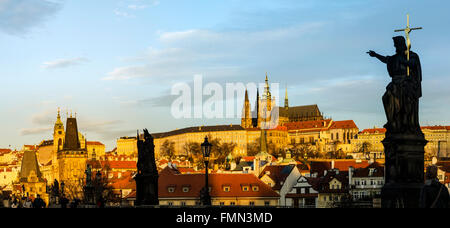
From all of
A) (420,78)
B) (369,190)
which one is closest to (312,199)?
(369,190)

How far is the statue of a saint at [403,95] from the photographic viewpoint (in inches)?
524

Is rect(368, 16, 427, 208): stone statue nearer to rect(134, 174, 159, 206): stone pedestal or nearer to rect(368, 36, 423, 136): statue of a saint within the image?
rect(368, 36, 423, 136): statue of a saint

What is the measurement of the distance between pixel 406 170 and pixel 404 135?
23.9 inches

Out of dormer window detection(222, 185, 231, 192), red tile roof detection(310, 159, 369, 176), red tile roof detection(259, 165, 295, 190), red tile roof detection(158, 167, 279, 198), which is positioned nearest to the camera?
red tile roof detection(158, 167, 279, 198)

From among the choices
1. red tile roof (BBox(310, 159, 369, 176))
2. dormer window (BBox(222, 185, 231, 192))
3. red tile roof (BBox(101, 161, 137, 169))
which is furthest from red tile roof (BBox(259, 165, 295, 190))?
red tile roof (BBox(101, 161, 137, 169))

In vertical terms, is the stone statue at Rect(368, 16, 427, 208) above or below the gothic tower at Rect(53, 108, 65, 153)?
below

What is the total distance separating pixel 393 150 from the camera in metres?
13.3

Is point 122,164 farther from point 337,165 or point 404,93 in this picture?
point 404,93

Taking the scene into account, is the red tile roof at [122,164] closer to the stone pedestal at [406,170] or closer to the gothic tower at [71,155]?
the gothic tower at [71,155]

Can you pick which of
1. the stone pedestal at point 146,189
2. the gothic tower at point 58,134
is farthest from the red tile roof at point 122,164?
the stone pedestal at point 146,189

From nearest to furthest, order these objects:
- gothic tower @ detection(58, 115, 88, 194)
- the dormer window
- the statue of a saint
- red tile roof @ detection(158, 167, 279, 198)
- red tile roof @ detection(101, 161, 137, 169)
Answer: the statue of a saint
red tile roof @ detection(158, 167, 279, 198)
the dormer window
gothic tower @ detection(58, 115, 88, 194)
red tile roof @ detection(101, 161, 137, 169)

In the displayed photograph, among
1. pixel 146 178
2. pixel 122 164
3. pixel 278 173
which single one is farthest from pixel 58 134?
pixel 146 178

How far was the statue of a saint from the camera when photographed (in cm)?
1331
